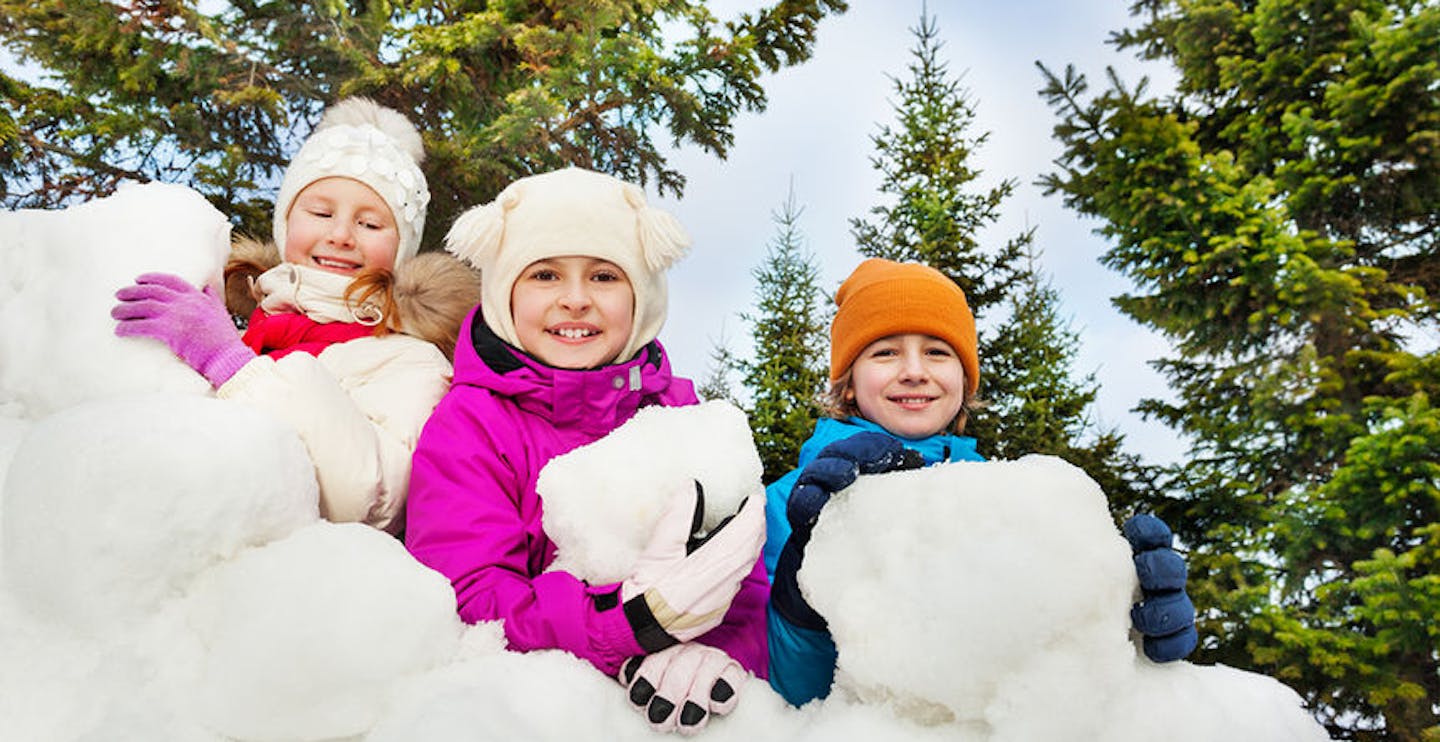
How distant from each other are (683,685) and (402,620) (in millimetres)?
411

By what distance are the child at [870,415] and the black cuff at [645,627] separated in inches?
7.5

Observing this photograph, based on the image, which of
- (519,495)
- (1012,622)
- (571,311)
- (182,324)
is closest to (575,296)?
(571,311)

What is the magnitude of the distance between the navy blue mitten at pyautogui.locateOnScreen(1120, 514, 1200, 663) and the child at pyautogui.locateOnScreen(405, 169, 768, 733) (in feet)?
1.76

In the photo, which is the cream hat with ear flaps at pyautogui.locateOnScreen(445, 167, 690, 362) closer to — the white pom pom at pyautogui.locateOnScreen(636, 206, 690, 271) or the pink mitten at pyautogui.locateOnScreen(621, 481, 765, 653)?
the white pom pom at pyautogui.locateOnScreen(636, 206, 690, 271)

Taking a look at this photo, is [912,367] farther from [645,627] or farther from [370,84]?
[370,84]

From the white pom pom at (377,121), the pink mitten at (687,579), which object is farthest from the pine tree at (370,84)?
the pink mitten at (687,579)

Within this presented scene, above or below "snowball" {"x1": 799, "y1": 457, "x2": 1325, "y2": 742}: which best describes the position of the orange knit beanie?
above

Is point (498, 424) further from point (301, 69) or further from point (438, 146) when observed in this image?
point (301, 69)

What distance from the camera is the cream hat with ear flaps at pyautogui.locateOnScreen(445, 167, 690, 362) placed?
6.06 feet

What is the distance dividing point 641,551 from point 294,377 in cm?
68

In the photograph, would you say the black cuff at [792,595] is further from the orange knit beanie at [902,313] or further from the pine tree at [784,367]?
the pine tree at [784,367]

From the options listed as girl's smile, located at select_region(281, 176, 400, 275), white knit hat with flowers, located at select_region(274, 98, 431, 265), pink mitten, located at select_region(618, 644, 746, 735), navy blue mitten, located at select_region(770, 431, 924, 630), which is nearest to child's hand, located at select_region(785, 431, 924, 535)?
navy blue mitten, located at select_region(770, 431, 924, 630)

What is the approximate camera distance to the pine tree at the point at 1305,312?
577 centimetres

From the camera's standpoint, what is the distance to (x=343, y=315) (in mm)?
2119
